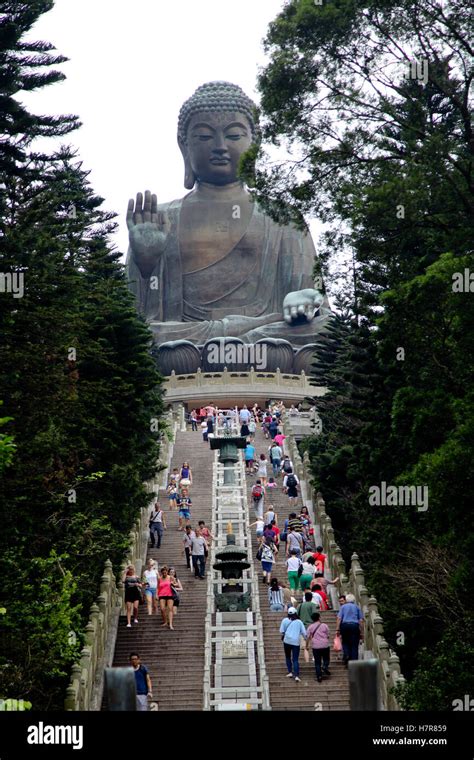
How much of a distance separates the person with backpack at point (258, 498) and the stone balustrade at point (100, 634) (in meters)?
2.21

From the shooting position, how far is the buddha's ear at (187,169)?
4867cm

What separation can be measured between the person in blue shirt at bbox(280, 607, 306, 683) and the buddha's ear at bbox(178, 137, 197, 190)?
34.7 metres

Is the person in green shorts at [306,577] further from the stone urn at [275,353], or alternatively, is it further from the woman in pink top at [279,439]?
the stone urn at [275,353]

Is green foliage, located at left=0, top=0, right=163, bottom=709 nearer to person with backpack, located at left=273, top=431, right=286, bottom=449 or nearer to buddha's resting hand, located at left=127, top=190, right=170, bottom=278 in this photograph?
person with backpack, located at left=273, top=431, right=286, bottom=449

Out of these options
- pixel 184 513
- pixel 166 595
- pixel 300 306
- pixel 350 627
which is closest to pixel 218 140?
pixel 300 306

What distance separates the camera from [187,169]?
49.0m

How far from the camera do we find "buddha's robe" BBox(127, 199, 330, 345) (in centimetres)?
4703

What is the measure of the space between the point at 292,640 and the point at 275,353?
93.8 feet

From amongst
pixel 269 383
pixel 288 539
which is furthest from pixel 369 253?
pixel 269 383

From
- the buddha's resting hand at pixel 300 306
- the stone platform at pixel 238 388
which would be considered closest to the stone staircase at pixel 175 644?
the stone platform at pixel 238 388

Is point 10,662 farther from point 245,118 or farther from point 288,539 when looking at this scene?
point 245,118

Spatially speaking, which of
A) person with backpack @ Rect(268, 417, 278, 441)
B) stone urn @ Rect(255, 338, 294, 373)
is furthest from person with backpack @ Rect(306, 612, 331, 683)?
stone urn @ Rect(255, 338, 294, 373)

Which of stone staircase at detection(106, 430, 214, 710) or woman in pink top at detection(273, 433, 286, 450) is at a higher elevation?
woman in pink top at detection(273, 433, 286, 450)

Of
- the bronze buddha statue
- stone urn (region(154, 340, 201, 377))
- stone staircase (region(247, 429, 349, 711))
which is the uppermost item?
the bronze buddha statue
